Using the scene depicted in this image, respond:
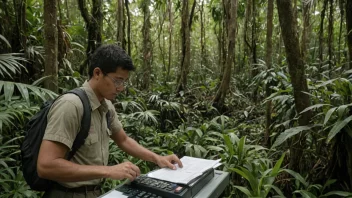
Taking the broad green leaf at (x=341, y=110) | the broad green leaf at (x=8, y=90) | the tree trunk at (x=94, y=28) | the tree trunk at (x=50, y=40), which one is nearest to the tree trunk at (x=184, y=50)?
the tree trunk at (x=94, y=28)

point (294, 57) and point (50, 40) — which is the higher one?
point (50, 40)

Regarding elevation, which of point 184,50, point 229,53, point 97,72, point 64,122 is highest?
point 184,50

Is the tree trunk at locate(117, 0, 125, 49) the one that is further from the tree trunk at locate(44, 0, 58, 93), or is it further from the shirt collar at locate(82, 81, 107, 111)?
the shirt collar at locate(82, 81, 107, 111)

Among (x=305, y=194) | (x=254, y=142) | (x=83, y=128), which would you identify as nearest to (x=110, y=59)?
(x=83, y=128)

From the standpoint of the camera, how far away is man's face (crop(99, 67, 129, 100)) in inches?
64.0

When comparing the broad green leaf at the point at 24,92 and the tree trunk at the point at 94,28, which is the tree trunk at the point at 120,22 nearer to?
the tree trunk at the point at 94,28

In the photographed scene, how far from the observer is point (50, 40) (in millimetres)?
3117

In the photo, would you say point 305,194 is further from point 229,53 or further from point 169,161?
point 229,53

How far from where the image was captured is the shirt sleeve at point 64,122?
1.40m

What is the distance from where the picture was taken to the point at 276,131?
3.40 metres

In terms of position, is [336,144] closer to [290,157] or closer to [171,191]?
[290,157]

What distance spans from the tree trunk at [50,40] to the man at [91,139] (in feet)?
5.19

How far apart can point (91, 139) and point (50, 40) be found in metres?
1.94

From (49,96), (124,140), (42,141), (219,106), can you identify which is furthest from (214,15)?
(42,141)
